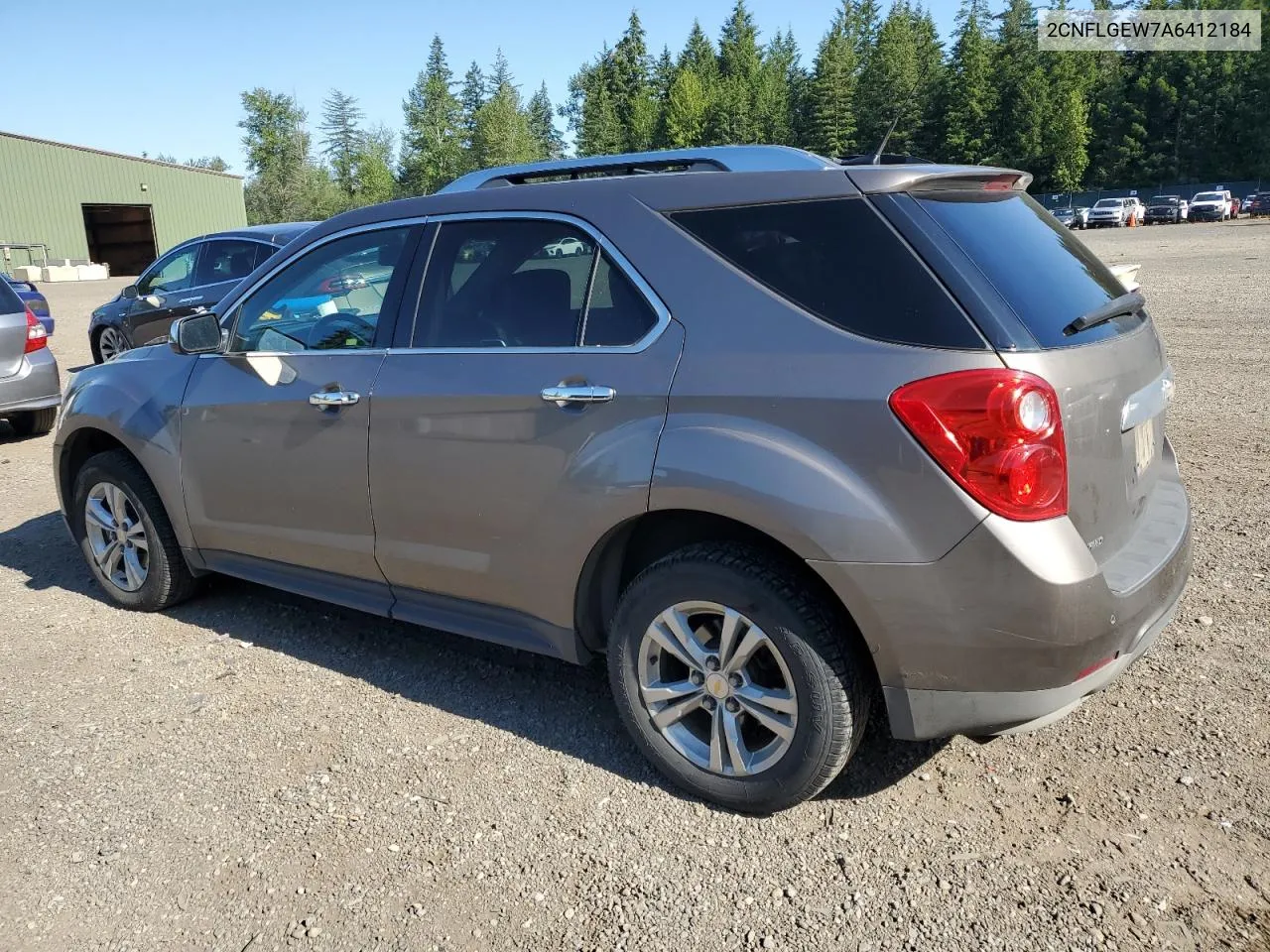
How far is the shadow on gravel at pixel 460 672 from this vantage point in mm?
3268

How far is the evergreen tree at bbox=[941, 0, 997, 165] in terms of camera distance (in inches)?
3120

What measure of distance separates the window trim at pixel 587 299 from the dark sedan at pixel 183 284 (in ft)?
25.5

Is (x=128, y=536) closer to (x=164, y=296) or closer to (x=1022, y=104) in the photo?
(x=164, y=296)

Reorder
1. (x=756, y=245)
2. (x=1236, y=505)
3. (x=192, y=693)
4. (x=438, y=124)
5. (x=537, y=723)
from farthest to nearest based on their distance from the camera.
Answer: (x=438, y=124) < (x=1236, y=505) < (x=192, y=693) < (x=537, y=723) < (x=756, y=245)

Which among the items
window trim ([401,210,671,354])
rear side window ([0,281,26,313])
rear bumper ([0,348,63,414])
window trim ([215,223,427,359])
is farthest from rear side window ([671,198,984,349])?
rear side window ([0,281,26,313])

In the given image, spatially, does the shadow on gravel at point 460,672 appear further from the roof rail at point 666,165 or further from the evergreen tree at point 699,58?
the evergreen tree at point 699,58

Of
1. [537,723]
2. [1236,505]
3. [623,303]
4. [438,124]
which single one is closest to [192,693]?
[537,723]

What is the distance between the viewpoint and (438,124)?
100 m

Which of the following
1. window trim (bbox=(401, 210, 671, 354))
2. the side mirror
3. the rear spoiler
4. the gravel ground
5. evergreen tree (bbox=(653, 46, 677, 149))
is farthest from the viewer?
evergreen tree (bbox=(653, 46, 677, 149))

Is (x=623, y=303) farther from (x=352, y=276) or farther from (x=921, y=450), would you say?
(x=352, y=276)

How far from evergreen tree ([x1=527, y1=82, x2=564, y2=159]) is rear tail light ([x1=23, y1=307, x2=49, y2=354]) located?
117m

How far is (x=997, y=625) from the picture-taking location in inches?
96.5

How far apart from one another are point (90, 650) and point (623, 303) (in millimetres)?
3034

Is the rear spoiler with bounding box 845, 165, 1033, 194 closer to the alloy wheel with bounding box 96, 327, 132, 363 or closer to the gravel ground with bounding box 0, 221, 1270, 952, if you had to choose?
the gravel ground with bounding box 0, 221, 1270, 952
